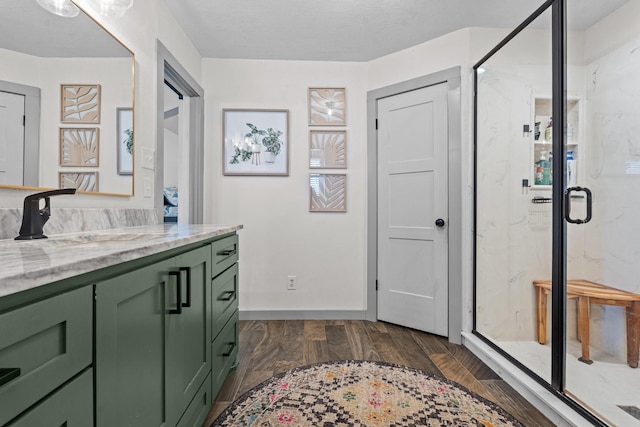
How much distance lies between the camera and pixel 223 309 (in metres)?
1.65

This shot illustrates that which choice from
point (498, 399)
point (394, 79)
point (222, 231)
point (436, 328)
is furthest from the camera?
point (394, 79)

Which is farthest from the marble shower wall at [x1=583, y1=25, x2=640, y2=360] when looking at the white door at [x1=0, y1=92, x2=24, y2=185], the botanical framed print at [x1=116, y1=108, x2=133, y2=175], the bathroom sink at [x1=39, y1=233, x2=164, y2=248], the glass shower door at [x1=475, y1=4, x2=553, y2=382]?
the white door at [x1=0, y1=92, x2=24, y2=185]

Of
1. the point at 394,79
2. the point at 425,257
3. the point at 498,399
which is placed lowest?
the point at 498,399

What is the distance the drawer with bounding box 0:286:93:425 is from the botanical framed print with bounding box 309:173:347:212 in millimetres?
2326

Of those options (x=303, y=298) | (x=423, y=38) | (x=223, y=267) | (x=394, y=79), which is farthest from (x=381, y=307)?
(x=423, y=38)

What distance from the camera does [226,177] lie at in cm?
290

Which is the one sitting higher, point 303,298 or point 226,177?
point 226,177

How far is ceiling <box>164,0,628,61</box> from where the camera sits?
6.98 feet

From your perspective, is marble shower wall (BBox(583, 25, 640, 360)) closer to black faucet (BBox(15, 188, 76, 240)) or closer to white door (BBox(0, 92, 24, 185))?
black faucet (BBox(15, 188, 76, 240))

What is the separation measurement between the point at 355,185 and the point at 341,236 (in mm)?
485

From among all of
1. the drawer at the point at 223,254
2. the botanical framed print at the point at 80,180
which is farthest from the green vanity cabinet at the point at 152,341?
the botanical framed print at the point at 80,180

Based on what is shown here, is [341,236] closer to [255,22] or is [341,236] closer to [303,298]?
[303,298]

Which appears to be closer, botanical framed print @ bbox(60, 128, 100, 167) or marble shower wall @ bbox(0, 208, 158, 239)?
marble shower wall @ bbox(0, 208, 158, 239)

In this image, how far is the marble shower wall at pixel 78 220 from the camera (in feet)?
3.59
